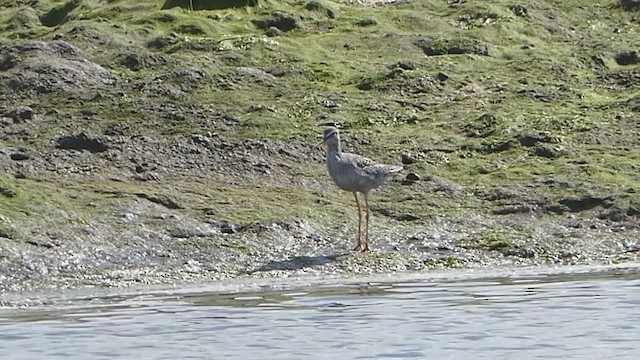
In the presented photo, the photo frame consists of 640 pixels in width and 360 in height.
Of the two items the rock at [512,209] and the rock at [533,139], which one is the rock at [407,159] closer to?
the rock at [533,139]

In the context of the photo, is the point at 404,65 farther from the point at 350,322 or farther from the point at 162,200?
the point at 350,322

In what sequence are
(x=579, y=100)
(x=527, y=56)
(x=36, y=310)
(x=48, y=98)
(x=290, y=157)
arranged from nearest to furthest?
(x=36, y=310), (x=290, y=157), (x=48, y=98), (x=579, y=100), (x=527, y=56)

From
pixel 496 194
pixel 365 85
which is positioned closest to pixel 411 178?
pixel 496 194

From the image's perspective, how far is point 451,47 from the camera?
76.7ft

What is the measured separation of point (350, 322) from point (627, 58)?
1238cm

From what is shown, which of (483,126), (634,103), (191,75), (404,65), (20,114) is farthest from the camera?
(404,65)

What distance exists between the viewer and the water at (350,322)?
11.1 m

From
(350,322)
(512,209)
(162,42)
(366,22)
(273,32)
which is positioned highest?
(366,22)

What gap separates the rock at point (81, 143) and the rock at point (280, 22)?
22.1 feet

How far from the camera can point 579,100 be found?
21.2 m

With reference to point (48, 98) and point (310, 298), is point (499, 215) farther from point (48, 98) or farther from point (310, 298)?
point (48, 98)

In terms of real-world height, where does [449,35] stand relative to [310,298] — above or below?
above

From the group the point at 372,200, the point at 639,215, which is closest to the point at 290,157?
the point at 372,200

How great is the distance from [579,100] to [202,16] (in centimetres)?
642
